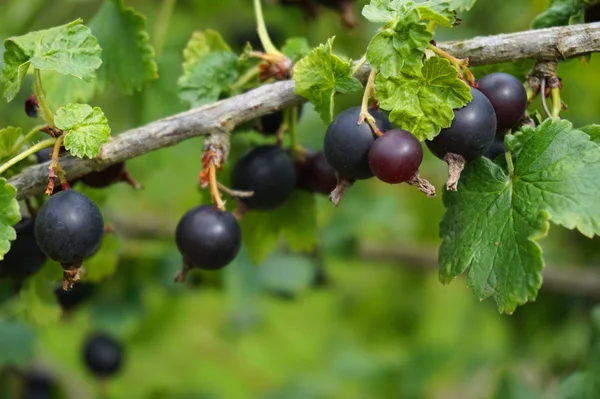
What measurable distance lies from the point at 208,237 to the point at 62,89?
72cm

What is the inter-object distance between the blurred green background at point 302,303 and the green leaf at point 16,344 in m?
0.01

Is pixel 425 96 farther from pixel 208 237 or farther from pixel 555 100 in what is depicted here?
pixel 208 237

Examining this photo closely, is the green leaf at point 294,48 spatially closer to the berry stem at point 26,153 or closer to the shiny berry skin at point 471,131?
→ the shiny berry skin at point 471,131

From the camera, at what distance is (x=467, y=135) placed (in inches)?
52.3

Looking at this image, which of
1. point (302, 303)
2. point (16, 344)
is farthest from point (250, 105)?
point (302, 303)

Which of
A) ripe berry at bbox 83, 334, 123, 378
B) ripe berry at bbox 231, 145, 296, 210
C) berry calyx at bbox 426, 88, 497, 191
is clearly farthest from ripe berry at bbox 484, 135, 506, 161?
ripe berry at bbox 83, 334, 123, 378

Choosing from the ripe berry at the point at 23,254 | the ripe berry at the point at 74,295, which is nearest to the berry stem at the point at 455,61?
the ripe berry at the point at 23,254

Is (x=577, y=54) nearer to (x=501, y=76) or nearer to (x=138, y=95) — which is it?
(x=501, y=76)

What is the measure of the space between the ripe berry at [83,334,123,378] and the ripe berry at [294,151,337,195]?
1511mm

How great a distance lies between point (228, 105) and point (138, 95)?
122 cm

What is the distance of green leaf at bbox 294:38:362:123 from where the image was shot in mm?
1434

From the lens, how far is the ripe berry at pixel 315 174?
1785 mm

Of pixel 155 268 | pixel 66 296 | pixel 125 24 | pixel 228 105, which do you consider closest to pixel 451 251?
pixel 228 105

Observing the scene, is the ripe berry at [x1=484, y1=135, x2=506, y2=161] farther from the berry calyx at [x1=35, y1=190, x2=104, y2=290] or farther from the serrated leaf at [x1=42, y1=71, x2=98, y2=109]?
the serrated leaf at [x1=42, y1=71, x2=98, y2=109]
